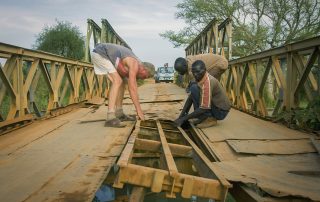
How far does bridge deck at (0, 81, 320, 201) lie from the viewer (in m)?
2.51

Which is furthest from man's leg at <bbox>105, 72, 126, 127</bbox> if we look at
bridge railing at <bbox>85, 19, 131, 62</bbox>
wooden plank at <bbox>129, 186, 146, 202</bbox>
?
bridge railing at <bbox>85, 19, 131, 62</bbox>

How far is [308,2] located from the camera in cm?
2375

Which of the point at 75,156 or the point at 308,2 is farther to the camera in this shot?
the point at 308,2

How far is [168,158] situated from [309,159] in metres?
1.37

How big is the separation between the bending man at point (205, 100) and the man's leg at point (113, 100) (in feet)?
2.87

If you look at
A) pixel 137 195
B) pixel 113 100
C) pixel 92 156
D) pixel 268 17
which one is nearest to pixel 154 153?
pixel 113 100

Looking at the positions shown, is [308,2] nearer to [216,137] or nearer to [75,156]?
[216,137]

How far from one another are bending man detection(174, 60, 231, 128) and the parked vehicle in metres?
32.6

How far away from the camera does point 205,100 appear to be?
4965 mm

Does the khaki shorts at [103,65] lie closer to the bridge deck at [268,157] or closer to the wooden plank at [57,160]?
the wooden plank at [57,160]

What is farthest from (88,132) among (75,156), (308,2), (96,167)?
(308,2)

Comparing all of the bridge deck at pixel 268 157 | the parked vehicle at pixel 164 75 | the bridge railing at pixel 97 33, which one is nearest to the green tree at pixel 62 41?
the parked vehicle at pixel 164 75

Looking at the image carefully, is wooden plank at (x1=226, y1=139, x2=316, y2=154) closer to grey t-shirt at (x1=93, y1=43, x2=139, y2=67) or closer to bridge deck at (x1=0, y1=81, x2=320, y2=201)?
bridge deck at (x1=0, y1=81, x2=320, y2=201)

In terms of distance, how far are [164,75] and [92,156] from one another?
1387 inches
